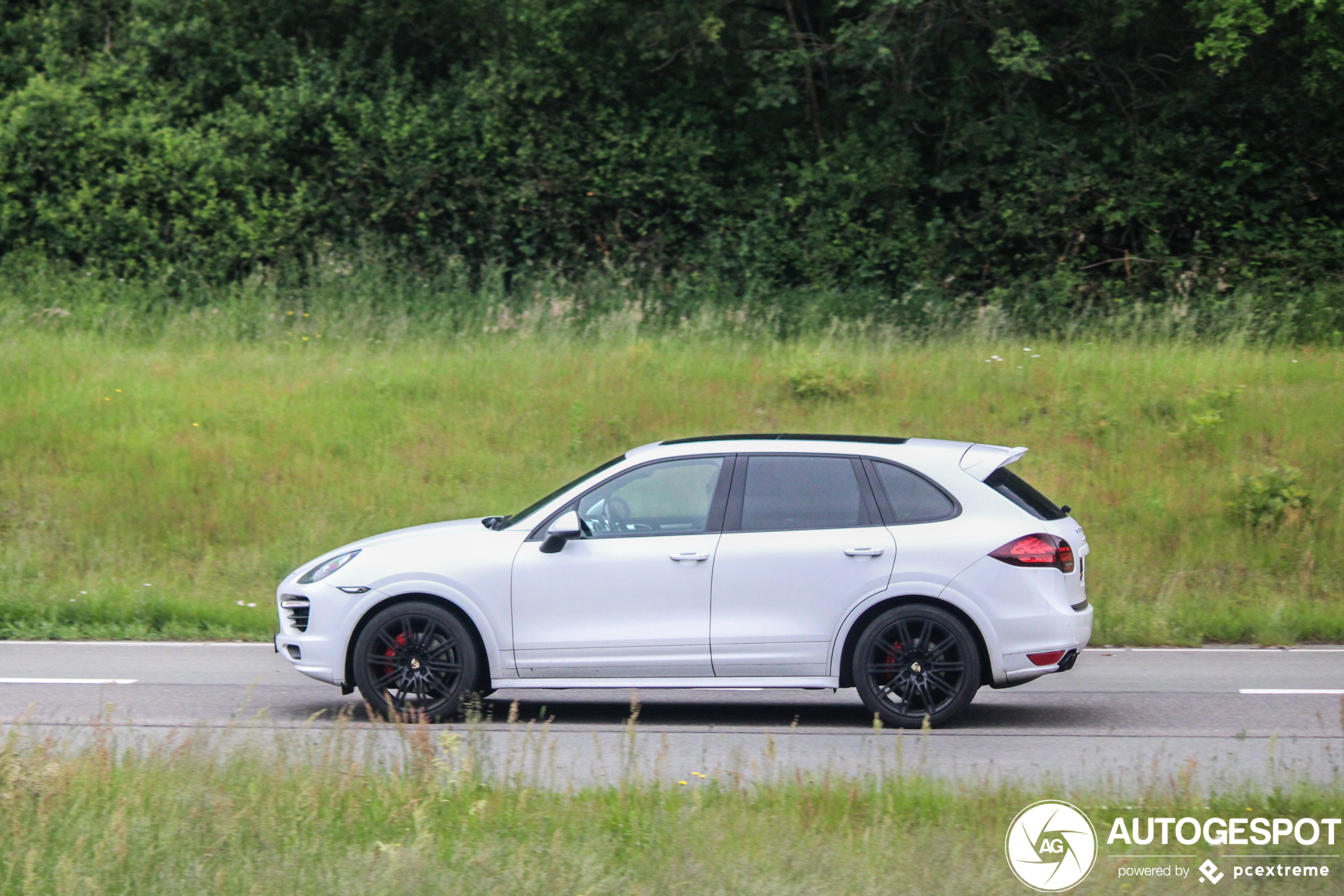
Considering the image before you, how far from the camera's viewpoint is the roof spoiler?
310 inches

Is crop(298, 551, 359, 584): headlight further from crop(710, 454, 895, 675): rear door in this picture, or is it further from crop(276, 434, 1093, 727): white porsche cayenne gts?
crop(710, 454, 895, 675): rear door

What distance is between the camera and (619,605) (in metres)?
7.65

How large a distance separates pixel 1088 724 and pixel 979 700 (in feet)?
3.36

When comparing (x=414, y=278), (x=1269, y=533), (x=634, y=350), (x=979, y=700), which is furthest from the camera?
(x=414, y=278)

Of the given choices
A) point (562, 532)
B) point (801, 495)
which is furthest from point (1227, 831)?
point (562, 532)

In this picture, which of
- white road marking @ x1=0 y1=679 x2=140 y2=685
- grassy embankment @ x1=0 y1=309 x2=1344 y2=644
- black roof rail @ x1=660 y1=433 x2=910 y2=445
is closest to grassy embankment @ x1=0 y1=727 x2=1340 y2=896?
black roof rail @ x1=660 y1=433 x2=910 y2=445

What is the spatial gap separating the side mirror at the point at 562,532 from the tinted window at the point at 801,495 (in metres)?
1.00

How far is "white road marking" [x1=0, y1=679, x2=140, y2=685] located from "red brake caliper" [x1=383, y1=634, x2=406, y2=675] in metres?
2.54

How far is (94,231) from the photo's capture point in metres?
20.7

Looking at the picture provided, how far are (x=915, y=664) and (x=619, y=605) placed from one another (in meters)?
1.77

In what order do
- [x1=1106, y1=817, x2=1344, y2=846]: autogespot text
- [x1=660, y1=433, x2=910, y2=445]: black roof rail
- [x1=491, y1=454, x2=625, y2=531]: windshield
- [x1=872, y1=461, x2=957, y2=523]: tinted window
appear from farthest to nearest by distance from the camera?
[x1=660, y1=433, x2=910, y2=445]: black roof rail
[x1=491, y1=454, x2=625, y2=531]: windshield
[x1=872, y1=461, x2=957, y2=523]: tinted window
[x1=1106, y1=817, x2=1344, y2=846]: autogespot text

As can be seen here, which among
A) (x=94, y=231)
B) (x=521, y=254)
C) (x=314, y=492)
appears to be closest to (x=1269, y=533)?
(x=314, y=492)

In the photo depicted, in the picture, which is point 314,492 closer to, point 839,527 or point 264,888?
point 839,527

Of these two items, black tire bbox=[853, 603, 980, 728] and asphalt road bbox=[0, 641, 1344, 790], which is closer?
asphalt road bbox=[0, 641, 1344, 790]
